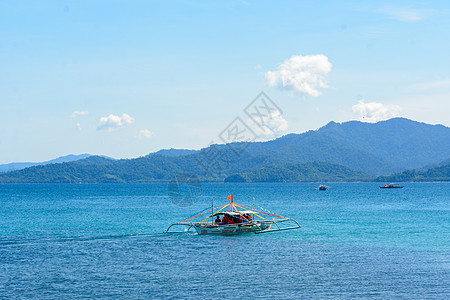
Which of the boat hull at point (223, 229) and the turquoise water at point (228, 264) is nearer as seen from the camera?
the turquoise water at point (228, 264)

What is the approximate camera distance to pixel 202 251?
4347cm

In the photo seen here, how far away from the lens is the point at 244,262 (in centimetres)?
3812

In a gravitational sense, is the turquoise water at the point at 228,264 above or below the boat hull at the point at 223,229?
below

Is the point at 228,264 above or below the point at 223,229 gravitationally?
below

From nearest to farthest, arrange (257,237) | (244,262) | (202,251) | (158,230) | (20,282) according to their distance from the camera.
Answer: (20,282)
(244,262)
(202,251)
(257,237)
(158,230)

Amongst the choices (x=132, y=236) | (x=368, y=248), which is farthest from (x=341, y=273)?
(x=132, y=236)

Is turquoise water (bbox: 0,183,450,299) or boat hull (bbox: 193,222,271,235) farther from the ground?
boat hull (bbox: 193,222,271,235)

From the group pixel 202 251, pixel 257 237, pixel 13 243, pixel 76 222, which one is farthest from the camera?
pixel 76 222

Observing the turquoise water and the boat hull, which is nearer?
the turquoise water

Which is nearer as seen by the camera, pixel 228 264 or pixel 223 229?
pixel 228 264

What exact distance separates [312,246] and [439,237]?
52.6 feet

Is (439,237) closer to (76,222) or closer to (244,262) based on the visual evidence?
(244,262)

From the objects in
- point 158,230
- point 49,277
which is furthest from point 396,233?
point 49,277

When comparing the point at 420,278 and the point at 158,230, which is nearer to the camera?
the point at 420,278
